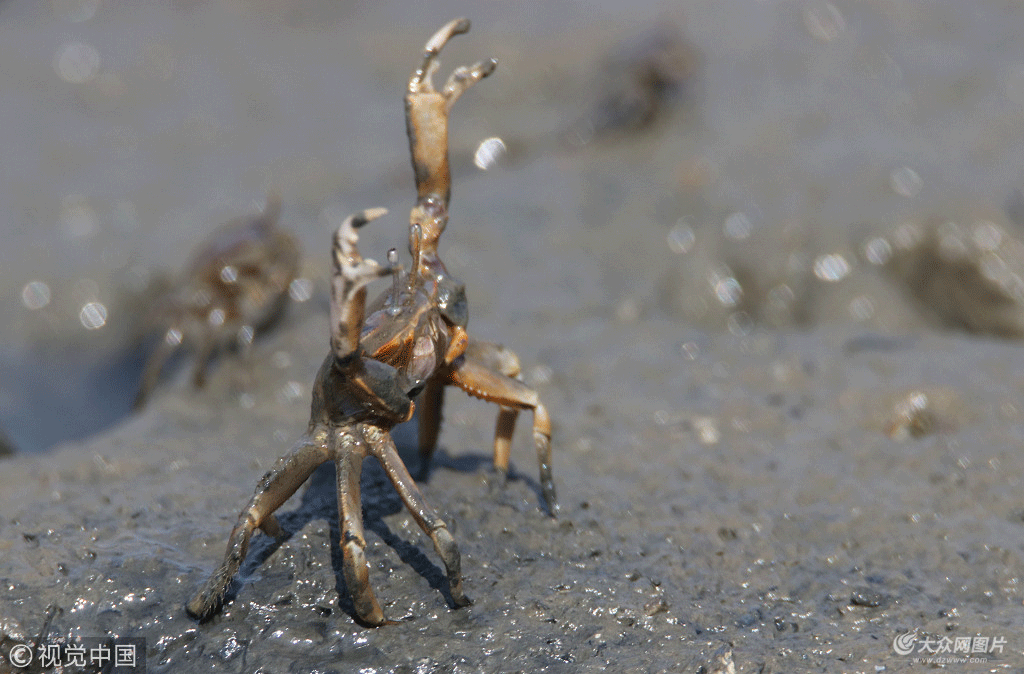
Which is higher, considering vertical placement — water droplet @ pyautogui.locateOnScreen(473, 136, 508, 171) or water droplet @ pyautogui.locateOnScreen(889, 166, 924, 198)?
water droplet @ pyautogui.locateOnScreen(473, 136, 508, 171)

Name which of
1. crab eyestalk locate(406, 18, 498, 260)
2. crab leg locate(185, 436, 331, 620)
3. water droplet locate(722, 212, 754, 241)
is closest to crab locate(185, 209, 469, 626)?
crab leg locate(185, 436, 331, 620)

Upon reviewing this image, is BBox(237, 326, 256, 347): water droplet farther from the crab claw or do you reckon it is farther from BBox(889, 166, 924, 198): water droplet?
BBox(889, 166, 924, 198): water droplet

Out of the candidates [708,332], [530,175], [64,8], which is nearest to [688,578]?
[708,332]

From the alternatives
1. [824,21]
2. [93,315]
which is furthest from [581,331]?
[824,21]

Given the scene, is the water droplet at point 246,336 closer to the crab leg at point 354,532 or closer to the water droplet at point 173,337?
the water droplet at point 173,337

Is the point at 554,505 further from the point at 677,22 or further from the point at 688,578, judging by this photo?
the point at 677,22

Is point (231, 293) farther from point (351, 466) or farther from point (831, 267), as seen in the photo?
point (831, 267)
